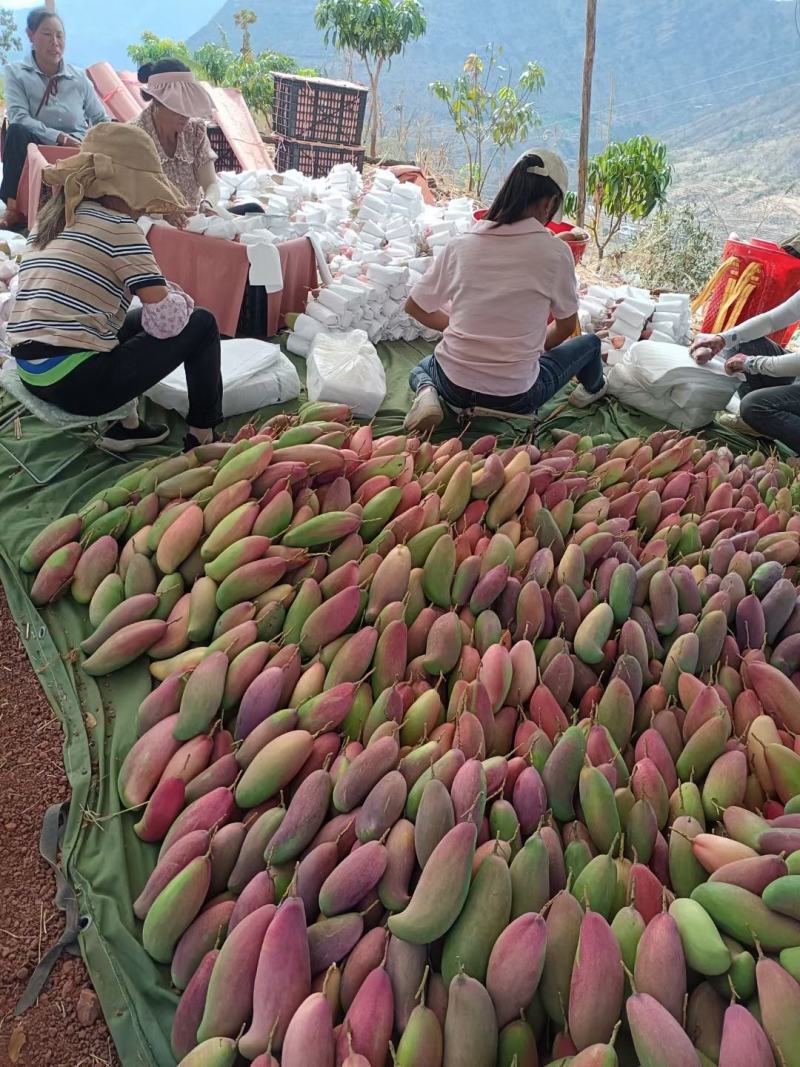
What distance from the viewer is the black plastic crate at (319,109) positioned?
20.1 feet

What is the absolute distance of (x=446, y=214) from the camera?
4.25 metres

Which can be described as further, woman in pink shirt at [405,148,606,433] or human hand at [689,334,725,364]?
human hand at [689,334,725,364]

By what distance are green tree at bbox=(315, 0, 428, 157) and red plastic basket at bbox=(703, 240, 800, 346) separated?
5.69 meters

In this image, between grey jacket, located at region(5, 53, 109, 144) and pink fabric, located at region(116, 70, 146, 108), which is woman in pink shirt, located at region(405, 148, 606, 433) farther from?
pink fabric, located at region(116, 70, 146, 108)

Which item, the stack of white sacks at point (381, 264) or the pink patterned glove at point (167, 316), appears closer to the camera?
the pink patterned glove at point (167, 316)

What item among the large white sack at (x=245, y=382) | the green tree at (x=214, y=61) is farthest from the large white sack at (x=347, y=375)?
the green tree at (x=214, y=61)

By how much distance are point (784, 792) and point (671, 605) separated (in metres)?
0.47

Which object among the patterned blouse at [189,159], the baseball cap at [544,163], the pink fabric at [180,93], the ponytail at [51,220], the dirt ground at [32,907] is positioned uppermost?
the pink fabric at [180,93]

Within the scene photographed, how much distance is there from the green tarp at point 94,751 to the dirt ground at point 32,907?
33mm

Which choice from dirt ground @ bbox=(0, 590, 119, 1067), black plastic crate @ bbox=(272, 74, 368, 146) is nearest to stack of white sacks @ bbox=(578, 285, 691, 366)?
dirt ground @ bbox=(0, 590, 119, 1067)

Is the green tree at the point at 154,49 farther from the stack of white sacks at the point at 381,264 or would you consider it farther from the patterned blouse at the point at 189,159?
the patterned blouse at the point at 189,159

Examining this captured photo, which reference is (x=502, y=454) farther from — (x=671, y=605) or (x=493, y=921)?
(x=493, y=921)

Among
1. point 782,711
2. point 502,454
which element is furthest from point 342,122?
point 782,711

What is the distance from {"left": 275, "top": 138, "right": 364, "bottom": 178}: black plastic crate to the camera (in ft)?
20.9
